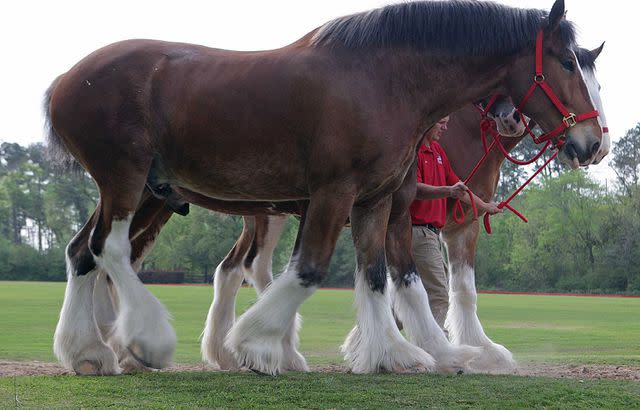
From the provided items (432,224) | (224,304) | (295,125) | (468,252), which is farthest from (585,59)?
(224,304)

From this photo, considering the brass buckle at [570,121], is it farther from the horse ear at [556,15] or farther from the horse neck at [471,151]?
the horse neck at [471,151]

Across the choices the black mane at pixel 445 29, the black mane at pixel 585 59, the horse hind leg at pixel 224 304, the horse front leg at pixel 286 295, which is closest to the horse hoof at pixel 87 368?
the horse front leg at pixel 286 295

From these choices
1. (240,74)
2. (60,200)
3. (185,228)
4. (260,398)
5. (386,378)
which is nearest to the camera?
(260,398)

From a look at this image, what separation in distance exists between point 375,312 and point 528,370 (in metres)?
2.12

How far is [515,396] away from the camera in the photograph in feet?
17.2

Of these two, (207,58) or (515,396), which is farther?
(207,58)

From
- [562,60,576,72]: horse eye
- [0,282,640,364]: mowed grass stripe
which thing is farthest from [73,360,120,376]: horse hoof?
[562,60,576,72]: horse eye

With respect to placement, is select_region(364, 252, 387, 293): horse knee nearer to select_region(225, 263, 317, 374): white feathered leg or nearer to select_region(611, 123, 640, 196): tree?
select_region(225, 263, 317, 374): white feathered leg

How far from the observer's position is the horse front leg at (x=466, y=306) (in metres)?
7.57

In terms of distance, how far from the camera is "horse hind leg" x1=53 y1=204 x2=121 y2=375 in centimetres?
631

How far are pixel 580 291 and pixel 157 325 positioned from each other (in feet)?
144

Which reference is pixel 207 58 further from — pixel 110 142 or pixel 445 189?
pixel 445 189

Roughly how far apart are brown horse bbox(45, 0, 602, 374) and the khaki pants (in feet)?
4.71

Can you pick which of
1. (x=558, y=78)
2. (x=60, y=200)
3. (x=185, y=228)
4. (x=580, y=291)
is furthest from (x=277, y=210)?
(x=60, y=200)
